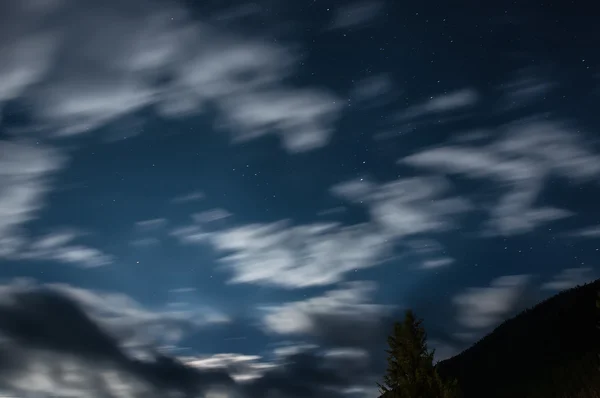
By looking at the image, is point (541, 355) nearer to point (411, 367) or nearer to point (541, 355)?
point (541, 355)

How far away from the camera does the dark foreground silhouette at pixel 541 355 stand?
3462 inches

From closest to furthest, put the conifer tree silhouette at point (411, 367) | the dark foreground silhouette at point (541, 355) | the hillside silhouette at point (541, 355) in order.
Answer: the conifer tree silhouette at point (411, 367) → the dark foreground silhouette at point (541, 355) → the hillside silhouette at point (541, 355)

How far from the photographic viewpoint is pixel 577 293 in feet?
410

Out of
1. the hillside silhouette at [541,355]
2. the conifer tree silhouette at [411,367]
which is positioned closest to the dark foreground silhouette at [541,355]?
the hillside silhouette at [541,355]

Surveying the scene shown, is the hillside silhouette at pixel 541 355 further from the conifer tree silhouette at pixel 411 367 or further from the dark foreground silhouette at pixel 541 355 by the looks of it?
the conifer tree silhouette at pixel 411 367

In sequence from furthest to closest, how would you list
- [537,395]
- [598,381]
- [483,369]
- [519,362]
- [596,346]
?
[483,369]
[519,362]
[596,346]
[537,395]
[598,381]

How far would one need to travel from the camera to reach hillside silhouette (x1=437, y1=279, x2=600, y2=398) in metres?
88.1

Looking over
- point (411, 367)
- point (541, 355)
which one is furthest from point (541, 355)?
point (411, 367)

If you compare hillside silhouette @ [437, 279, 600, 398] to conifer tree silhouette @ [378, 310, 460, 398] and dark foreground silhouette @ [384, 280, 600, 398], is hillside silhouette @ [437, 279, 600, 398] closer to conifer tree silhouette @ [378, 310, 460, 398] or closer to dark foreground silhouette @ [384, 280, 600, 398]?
dark foreground silhouette @ [384, 280, 600, 398]

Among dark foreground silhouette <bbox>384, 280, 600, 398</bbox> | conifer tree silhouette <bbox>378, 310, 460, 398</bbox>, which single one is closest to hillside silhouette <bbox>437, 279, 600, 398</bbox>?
dark foreground silhouette <bbox>384, 280, 600, 398</bbox>

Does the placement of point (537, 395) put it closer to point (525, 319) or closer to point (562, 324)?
point (562, 324)

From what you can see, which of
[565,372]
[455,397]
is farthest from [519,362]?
[455,397]

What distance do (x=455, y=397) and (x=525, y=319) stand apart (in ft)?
337

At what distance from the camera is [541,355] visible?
105m
